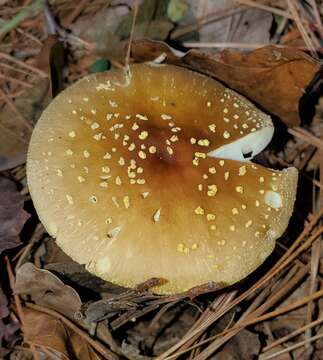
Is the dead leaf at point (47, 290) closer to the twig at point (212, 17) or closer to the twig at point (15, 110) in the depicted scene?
the twig at point (15, 110)

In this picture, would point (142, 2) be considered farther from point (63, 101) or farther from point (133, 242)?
point (133, 242)

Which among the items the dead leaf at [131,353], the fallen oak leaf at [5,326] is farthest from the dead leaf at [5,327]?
the dead leaf at [131,353]

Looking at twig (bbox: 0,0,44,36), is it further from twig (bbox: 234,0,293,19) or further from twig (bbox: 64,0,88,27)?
twig (bbox: 234,0,293,19)

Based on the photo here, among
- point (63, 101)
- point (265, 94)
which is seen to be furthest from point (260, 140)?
point (63, 101)

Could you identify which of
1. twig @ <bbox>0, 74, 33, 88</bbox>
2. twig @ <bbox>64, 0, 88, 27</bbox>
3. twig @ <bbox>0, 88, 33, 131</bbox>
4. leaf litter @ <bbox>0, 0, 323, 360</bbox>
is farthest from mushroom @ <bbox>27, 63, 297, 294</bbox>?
twig @ <bbox>64, 0, 88, 27</bbox>

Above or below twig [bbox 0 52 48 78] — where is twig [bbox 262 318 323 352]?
below

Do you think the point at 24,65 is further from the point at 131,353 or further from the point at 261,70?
the point at 131,353
